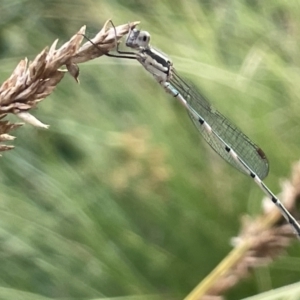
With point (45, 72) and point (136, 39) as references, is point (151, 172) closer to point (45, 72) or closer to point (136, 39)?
point (136, 39)

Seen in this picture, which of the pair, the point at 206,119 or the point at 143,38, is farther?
the point at 206,119

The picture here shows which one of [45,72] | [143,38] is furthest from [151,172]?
[45,72]

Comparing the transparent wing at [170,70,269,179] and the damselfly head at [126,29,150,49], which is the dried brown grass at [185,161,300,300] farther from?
the damselfly head at [126,29,150,49]

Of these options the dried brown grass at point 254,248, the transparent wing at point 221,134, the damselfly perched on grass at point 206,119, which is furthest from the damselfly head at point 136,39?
the dried brown grass at point 254,248

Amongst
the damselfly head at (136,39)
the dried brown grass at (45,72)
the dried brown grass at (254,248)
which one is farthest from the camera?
the damselfly head at (136,39)

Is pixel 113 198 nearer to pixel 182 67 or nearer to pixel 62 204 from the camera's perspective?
pixel 62 204

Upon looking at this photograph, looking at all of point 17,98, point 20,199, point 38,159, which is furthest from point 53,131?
point 17,98

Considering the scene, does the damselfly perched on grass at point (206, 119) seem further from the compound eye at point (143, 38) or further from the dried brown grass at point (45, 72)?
the dried brown grass at point (45, 72)
